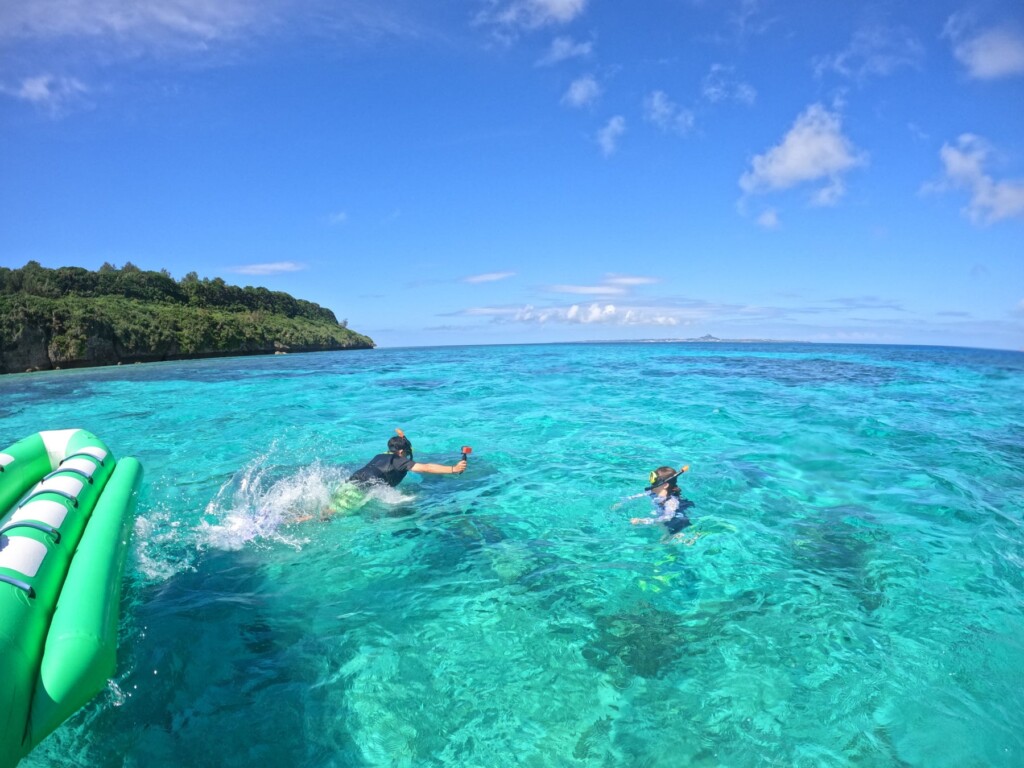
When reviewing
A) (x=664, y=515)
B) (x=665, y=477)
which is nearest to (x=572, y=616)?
(x=664, y=515)

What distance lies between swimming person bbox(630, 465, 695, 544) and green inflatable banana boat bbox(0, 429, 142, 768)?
5.43m

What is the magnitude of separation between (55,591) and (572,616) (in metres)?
3.85

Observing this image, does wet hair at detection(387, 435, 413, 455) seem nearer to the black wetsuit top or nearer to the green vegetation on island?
the black wetsuit top

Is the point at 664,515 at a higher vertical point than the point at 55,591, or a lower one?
lower

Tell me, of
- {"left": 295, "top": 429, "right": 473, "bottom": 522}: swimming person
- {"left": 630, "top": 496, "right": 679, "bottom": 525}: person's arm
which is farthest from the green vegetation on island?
{"left": 630, "top": 496, "right": 679, "bottom": 525}: person's arm

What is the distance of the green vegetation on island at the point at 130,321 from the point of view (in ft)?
134

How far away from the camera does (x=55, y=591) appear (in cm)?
351

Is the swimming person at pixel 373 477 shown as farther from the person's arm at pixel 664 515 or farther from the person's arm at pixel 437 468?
the person's arm at pixel 664 515

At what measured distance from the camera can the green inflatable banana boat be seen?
271 cm

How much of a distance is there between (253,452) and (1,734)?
29.5ft

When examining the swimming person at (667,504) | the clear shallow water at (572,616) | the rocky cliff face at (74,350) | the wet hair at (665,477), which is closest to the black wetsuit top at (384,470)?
the clear shallow water at (572,616)

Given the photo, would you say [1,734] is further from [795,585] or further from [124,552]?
[795,585]

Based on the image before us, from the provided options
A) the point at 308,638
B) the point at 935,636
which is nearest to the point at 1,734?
the point at 308,638

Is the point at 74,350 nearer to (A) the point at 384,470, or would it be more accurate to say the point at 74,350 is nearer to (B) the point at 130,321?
(B) the point at 130,321
